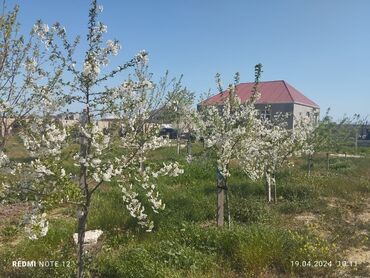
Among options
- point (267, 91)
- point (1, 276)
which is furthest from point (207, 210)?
point (267, 91)

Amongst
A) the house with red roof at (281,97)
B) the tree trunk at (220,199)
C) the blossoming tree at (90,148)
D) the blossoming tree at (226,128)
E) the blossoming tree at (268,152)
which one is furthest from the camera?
the house with red roof at (281,97)

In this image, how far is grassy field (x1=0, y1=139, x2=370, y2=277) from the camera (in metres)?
5.56

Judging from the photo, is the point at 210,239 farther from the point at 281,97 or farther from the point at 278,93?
the point at 278,93

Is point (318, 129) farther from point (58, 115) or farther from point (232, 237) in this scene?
point (58, 115)

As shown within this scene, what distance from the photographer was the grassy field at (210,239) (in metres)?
5.56

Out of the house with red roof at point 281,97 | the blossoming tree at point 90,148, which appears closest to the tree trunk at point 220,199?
the blossoming tree at point 90,148

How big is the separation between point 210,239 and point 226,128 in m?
2.24

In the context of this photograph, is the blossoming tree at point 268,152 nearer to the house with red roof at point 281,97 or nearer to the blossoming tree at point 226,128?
the blossoming tree at point 226,128

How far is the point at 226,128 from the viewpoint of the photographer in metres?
7.58

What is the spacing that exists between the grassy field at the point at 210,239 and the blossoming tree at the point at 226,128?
1.32 feet

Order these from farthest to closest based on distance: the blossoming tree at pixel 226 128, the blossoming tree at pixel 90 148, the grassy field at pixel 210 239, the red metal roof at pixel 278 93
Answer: the red metal roof at pixel 278 93, the blossoming tree at pixel 226 128, the grassy field at pixel 210 239, the blossoming tree at pixel 90 148

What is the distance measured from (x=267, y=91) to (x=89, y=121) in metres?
45.6

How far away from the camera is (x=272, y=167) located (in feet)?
33.2

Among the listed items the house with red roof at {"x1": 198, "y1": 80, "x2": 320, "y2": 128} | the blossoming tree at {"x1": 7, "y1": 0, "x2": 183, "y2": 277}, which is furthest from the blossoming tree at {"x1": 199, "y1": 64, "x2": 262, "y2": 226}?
the house with red roof at {"x1": 198, "y1": 80, "x2": 320, "y2": 128}
